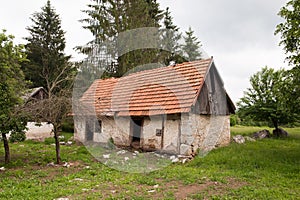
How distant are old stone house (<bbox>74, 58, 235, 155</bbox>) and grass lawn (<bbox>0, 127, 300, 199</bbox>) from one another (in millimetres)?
1684

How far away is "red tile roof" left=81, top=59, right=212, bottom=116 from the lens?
1116cm

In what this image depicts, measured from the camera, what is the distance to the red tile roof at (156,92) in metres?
11.2

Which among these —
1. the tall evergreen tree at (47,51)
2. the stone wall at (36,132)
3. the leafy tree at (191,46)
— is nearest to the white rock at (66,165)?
the stone wall at (36,132)

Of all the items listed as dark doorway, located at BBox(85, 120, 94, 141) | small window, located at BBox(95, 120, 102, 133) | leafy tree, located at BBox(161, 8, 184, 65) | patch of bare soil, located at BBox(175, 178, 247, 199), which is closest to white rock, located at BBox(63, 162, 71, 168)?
patch of bare soil, located at BBox(175, 178, 247, 199)

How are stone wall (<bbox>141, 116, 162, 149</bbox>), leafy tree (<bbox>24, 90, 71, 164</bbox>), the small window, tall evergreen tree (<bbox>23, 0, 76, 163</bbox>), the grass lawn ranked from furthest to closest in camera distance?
tall evergreen tree (<bbox>23, 0, 76, 163</bbox>) → the small window → stone wall (<bbox>141, 116, 162, 149</bbox>) → leafy tree (<bbox>24, 90, 71, 164</bbox>) → the grass lawn

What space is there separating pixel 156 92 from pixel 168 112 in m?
2.19

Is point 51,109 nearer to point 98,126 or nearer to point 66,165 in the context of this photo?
point 66,165

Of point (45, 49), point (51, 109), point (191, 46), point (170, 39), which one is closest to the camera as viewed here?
point (51, 109)

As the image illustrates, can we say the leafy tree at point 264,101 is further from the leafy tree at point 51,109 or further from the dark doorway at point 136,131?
the leafy tree at point 51,109

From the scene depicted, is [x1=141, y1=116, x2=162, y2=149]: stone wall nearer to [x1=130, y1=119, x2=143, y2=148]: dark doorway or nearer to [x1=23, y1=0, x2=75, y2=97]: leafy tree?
[x1=130, y1=119, x2=143, y2=148]: dark doorway

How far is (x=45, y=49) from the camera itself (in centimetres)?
2800

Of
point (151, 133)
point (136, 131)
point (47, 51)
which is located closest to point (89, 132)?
point (136, 131)

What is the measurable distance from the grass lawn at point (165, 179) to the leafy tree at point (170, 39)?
17437mm

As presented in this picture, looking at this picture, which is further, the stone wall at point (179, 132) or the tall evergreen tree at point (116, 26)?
the tall evergreen tree at point (116, 26)
